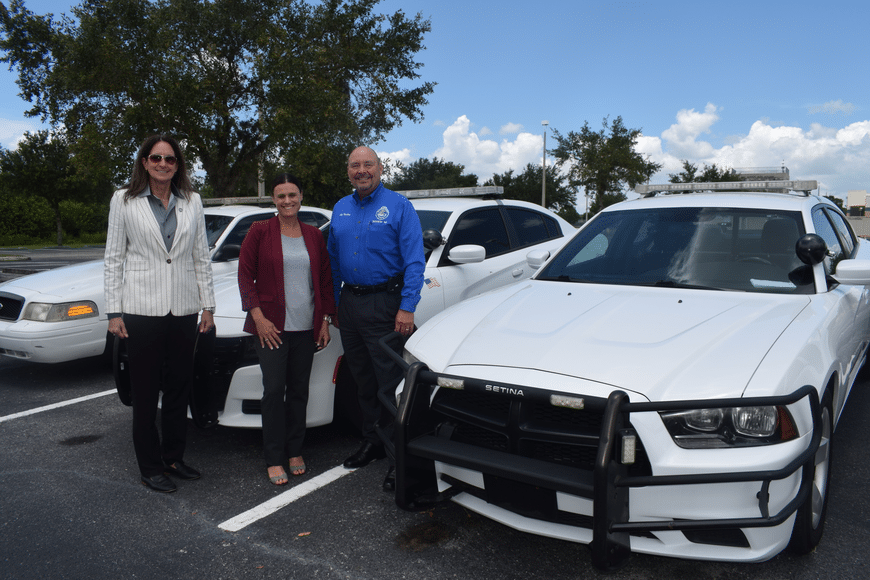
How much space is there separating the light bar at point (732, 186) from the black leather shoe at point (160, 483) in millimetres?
3997

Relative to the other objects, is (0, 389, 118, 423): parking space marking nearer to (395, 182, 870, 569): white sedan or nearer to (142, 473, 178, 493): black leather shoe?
(142, 473, 178, 493): black leather shoe

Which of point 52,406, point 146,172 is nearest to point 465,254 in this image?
point 146,172

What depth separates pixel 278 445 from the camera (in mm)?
3734

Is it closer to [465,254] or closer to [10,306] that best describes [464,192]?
[465,254]

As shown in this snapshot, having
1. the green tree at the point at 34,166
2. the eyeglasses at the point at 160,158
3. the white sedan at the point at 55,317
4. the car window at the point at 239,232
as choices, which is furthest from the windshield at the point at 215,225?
the green tree at the point at 34,166

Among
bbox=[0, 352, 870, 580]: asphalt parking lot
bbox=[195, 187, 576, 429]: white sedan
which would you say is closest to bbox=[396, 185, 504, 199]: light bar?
bbox=[195, 187, 576, 429]: white sedan

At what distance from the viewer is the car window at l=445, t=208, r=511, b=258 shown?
531cm

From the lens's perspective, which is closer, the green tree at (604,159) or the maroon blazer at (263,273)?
the maroon blazer at (263,273)

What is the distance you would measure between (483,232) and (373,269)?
2.05 meters

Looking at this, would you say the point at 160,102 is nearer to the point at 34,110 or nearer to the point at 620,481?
the point at 34,110

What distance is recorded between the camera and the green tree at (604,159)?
119 ft

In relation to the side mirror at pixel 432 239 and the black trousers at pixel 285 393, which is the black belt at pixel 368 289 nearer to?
the black trousers at pixel 285 393

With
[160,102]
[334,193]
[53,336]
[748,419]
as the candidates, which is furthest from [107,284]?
[334,193]

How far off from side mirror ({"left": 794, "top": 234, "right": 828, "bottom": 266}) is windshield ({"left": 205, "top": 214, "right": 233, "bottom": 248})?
515cm
